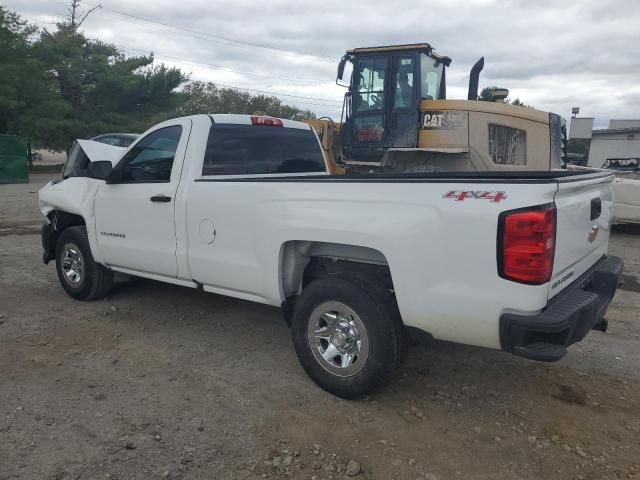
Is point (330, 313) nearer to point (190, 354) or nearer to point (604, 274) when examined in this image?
point (190, 354)

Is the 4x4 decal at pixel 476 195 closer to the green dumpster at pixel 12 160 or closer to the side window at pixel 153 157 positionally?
the side window at pixel 153 157

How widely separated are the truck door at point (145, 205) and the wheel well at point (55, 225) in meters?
0.75

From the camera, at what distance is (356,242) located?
11.3 feet

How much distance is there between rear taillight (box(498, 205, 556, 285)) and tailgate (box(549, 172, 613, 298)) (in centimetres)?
13

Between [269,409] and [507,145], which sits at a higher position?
[507,145]

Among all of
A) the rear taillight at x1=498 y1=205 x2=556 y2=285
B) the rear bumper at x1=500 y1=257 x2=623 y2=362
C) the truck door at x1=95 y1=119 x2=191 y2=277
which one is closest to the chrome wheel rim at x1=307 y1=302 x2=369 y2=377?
the rear bumper at x1=500 y1=257 x2=623 y2=362

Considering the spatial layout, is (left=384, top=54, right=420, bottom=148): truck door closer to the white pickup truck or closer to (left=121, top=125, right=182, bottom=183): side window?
the white pickup truck

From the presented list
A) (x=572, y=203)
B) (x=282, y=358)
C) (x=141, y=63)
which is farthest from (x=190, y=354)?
(x=141, y=63)

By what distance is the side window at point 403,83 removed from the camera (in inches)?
364

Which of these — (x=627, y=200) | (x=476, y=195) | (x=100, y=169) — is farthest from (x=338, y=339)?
(x=627, y=200)

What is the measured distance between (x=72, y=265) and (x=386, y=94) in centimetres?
587

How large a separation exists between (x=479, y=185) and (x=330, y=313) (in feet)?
4.33

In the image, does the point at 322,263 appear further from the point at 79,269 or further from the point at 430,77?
the point at 430,77

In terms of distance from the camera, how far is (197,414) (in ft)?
11.5
